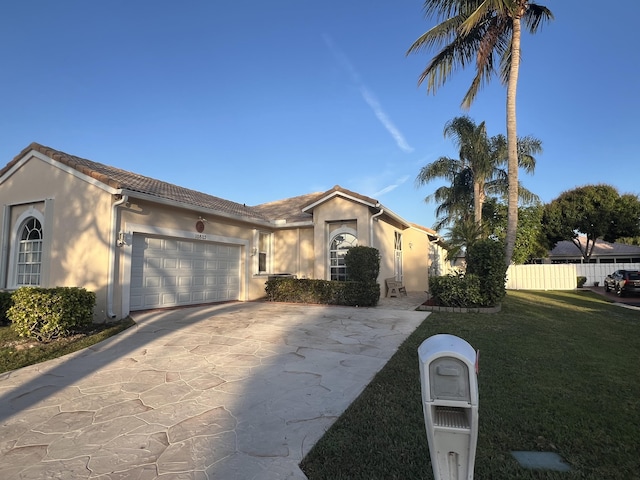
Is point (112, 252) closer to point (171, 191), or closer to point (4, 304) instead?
point (4, 304)

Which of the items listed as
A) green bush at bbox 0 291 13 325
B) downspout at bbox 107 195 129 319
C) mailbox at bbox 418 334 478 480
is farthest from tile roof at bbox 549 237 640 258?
green bush at bbox 0 291 13 325

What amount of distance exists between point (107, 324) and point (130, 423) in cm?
591

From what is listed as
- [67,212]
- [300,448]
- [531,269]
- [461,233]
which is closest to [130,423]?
[300,448]

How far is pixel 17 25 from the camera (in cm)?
953

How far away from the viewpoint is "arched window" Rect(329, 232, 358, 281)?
14031 millimetres

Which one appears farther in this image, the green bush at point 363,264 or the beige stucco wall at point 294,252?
the beige stucco wall at point 294,252

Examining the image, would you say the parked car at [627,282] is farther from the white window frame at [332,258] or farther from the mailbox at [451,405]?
the mailbox at [451,405]

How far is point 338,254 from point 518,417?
420 inches

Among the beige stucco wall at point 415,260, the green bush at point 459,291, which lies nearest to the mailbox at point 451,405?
the green bush at point 459,291

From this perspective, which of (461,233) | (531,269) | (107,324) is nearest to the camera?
(107,324)

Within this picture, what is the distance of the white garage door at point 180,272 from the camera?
9891 mm

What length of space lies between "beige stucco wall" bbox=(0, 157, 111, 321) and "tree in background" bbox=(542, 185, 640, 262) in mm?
35844

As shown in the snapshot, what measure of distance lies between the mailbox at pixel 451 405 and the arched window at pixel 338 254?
1212 centimetres

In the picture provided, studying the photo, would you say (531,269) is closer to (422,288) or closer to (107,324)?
(422,288)
